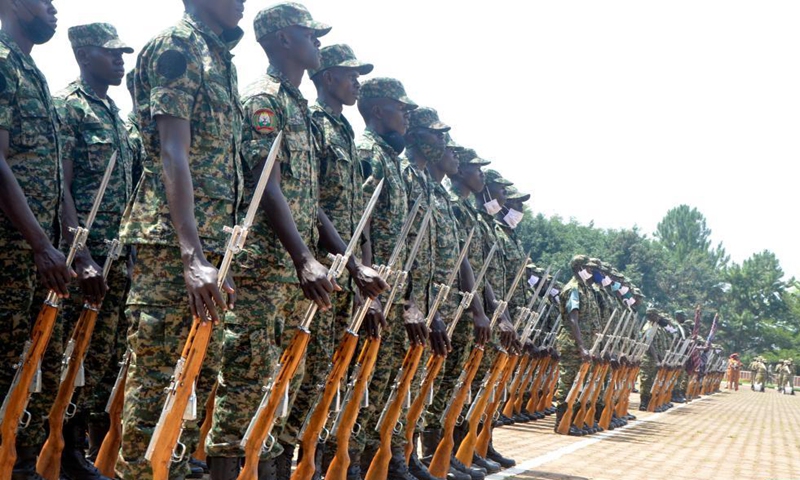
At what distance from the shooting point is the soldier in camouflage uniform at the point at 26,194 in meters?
4.07

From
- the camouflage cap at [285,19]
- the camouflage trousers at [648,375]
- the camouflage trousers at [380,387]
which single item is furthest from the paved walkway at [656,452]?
the camouflage cap at [285,19]

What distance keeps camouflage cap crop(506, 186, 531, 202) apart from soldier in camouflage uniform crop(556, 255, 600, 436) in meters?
2.68

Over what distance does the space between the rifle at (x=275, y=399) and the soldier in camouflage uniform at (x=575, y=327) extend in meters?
8.78

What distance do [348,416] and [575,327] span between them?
27.5ft

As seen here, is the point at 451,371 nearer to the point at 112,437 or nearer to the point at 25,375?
the point at 112,437

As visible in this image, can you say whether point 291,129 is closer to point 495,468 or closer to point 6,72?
point 6,72

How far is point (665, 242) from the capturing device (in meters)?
107

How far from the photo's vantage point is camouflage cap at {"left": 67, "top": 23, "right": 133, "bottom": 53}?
5.84m

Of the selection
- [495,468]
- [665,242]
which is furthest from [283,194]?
[665,242]

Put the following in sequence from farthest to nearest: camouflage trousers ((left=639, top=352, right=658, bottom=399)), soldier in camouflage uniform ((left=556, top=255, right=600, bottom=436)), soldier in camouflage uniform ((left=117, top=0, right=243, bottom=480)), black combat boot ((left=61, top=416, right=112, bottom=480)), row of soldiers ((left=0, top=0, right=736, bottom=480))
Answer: camouflage trousers ((left=639, top=352, right=658, bottom=399)) < soldier in camouflage uniform ((left=556, top=255, right=600, bottom=436)) < black combat boot ((left=61, top=416, right=112, bottom=480)) < row of soldiers ((left=0, top=0, right=736, bottom=480)) < soldier in camouflage uniform ((left=117, top=0, right=243, bottom=480))

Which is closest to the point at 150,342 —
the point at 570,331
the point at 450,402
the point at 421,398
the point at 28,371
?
the point at 28,371

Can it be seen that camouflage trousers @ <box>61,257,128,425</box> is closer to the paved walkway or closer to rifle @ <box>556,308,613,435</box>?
the paved walkway

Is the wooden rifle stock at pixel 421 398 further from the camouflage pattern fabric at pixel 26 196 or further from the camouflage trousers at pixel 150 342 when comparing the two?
the camouflage trousers at pixel 150 342

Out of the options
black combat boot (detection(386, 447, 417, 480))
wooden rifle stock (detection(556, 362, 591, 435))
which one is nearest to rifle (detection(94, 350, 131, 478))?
black combat boot (detection(386, 447, 417, 480))
